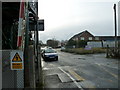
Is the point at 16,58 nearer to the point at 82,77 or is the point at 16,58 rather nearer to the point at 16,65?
the point at 16,65

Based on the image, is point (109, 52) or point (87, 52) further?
point (87, 52)

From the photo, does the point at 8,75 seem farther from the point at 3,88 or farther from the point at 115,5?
the point at 115,5

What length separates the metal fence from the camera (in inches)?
150

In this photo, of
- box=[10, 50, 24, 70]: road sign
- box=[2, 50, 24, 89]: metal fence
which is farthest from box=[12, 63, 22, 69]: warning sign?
box=[2, 50, 24, 89]: metal fence

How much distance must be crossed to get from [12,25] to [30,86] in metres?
6.68

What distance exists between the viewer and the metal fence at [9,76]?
12.5 feet

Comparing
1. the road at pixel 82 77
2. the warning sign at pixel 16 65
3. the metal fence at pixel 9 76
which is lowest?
the road at pixel 82 77

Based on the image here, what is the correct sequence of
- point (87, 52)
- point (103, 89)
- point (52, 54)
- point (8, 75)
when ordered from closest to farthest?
point (8, 75) → point (103, 89) → point (52, 54) → point (87, 52)

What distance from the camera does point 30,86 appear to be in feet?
13.7

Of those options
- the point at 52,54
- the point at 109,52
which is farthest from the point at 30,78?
the point at 109,52

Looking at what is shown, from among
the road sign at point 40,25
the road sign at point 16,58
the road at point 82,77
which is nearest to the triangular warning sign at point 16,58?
the road sign at point 16,58

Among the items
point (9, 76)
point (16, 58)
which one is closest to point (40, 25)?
point (9, 76)

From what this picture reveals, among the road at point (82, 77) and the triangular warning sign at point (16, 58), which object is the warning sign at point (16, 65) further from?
the road at point (82, 77)

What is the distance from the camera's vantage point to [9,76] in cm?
402
